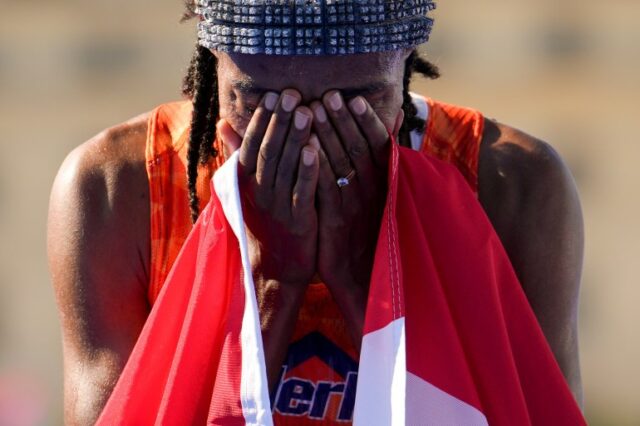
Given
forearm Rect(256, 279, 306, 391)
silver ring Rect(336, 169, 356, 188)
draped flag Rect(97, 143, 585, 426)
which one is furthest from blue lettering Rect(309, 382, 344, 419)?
silver ring Rect(336, 169, 356, 188)

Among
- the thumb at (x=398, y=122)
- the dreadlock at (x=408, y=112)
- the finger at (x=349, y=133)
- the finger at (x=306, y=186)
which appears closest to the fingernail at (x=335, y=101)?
the finger at (x=349, y=133)

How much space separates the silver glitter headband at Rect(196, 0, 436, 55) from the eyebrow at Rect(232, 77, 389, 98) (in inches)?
2.7

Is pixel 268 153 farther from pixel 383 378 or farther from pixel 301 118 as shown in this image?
pixel 383 378

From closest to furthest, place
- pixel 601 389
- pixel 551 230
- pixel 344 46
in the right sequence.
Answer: pixel 344 46 → pixel 551 230 → pixel 601 389

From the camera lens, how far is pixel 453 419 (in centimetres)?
287

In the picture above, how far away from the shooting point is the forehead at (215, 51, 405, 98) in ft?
9.41

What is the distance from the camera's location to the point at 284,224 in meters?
3.07

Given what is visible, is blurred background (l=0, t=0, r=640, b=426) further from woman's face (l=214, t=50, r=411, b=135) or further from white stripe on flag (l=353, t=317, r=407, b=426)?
white stripe on flag (l=353, t=317, r=407, b=426)

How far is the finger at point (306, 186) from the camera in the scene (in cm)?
292

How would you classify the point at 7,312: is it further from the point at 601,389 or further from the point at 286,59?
the point at 286,59

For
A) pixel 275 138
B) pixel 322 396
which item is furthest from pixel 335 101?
pixel 322 396

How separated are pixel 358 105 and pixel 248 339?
20.4 inches

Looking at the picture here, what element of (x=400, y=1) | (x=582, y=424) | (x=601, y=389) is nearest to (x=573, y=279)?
(x=582, y=424)

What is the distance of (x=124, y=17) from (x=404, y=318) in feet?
28.8
